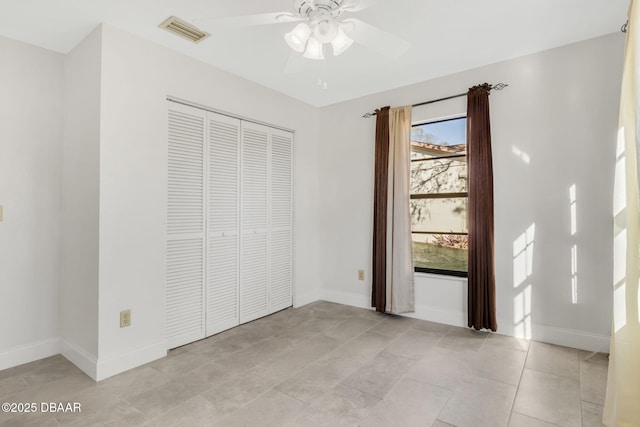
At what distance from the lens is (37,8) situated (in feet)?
7.03

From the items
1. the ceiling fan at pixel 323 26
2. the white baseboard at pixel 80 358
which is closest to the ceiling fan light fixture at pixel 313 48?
the ceiling fan at pixel 323 26

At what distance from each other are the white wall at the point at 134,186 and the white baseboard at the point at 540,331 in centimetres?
235

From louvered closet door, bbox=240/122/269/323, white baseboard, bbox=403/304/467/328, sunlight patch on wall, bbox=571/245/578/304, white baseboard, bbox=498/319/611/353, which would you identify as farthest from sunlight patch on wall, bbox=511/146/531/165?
louvered closet door, bbox=240/122/269/323

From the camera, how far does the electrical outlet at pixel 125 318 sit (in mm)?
2395

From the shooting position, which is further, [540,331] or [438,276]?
[438,276]

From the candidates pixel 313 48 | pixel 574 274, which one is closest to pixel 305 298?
pixel 574 274

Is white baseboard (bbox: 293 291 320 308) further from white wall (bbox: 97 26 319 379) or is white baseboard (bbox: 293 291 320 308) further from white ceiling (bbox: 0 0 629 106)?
white ceiling (bbox: 0 0 629 106)

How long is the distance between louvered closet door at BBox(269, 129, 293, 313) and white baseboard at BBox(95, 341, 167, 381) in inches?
51.4

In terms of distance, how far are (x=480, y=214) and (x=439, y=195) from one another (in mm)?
511

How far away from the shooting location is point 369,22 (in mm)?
2367

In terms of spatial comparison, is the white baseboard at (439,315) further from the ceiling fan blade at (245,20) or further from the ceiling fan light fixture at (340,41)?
the ceiling fan blade at (245,20)

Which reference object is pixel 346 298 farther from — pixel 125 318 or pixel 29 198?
pixel 29 198

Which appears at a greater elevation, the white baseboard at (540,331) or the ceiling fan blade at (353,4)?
the ceiling fan blade at (353,4)

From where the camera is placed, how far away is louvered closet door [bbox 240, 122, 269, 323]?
11.1 ft
